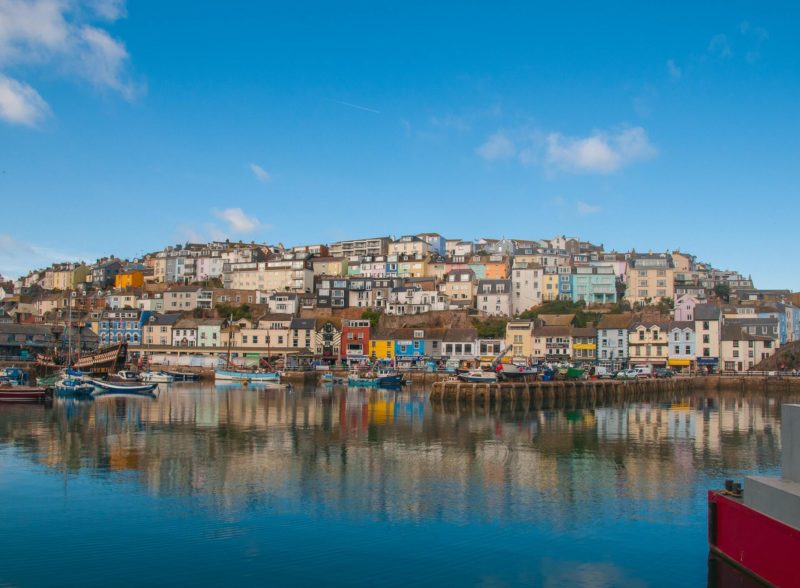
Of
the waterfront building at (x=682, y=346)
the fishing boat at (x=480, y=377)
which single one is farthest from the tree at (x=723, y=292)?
the fishing boat at (x=480, y=377)

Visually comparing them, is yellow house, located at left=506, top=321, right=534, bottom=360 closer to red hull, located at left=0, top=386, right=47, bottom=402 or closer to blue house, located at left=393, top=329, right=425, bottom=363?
blue house, located at left=393, top=329, right=425, bottom=363

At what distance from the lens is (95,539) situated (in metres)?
16.3

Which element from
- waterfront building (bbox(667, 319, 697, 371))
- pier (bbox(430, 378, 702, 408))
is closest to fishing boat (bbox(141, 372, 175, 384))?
pier (bbox(430, 378, 702, 408))

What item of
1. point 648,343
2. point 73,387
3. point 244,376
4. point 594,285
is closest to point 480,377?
point 244,376

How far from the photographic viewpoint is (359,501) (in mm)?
19812

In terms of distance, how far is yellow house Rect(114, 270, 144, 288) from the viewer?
130 metres

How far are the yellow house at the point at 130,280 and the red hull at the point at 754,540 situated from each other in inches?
4958

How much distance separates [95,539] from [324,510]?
561 cm

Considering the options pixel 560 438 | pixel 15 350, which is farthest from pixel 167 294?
pixel 560 438

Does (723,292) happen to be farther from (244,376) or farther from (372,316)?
(244,376)

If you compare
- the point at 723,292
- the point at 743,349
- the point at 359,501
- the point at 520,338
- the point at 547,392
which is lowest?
the point at 547,392

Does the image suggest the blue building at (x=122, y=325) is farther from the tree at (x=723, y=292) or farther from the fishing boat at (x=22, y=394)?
the tree at (x=723, y=292)

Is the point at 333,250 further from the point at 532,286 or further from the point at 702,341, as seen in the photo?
the point at 702,341

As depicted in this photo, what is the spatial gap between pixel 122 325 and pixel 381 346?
38.2 meters
